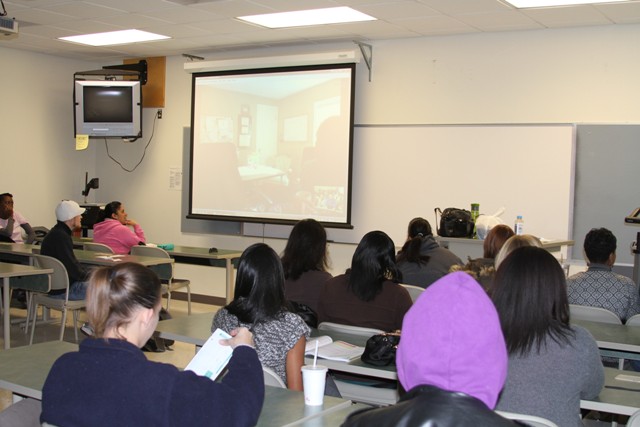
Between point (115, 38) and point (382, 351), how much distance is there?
6.51 meters

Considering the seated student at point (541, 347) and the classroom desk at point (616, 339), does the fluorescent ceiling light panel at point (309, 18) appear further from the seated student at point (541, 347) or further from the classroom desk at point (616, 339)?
the seated student at point (541, 347)

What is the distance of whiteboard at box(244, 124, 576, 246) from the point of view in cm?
682

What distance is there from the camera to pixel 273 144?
8367 mm

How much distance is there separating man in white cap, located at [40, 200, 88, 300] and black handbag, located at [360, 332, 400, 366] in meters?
3.89

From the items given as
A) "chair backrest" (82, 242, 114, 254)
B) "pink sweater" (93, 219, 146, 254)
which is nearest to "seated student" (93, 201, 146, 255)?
"pink sweater" (93, 219, 146, 254)

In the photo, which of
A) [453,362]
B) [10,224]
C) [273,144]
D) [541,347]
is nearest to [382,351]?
[541,347]

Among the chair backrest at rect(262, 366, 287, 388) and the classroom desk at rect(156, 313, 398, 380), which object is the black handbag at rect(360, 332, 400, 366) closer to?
the classroom desk at rect(156, 313, 398, 380)

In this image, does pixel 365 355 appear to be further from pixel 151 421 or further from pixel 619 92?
pixel 619 92

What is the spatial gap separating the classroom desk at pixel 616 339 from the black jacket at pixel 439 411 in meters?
2.43

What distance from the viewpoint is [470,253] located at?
5875 millimetres

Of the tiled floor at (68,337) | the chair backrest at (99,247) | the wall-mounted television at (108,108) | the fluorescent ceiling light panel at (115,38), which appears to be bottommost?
the tiled floor at (68,337)

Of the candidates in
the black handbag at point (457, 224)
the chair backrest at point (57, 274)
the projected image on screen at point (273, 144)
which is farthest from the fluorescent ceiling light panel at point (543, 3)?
the chair backrest at point (57, 274)

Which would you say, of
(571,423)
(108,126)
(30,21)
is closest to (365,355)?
(571,423)

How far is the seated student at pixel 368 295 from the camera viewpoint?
384cm
